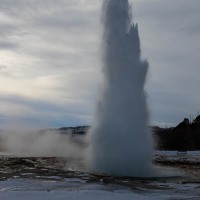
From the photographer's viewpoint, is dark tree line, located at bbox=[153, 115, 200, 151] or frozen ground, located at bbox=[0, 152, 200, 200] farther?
dark tree line, located at bbox=[153, 115, 200, 151]

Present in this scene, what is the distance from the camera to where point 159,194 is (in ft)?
55.4

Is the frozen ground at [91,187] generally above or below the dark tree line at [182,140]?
below

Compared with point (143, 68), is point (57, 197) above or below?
below

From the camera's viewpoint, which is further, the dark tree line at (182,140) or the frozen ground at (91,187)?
the dark tree line at (182,140)

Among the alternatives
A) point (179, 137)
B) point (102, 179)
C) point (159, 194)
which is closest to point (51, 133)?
point (179, 137)

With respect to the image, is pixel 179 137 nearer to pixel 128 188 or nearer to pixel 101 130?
pixel 101 130

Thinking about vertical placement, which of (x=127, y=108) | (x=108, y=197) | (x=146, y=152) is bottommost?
(x=108, y=197)

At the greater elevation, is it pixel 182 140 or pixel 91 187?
pixel 182 140

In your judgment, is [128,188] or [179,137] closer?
[128,188]

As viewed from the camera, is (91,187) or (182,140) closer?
(91,187)

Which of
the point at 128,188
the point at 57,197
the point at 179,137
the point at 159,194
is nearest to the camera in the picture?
the point at 57,197

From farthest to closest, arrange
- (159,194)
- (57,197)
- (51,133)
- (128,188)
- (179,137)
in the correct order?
(179,137) < (51,133) < (128,188) < (159,194) < (57,197)

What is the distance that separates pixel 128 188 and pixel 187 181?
15.2ft

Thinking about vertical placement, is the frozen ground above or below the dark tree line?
below
